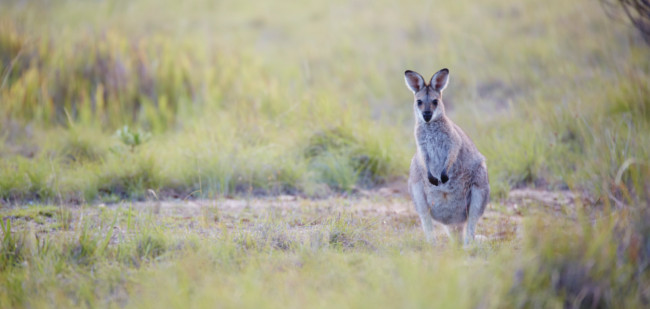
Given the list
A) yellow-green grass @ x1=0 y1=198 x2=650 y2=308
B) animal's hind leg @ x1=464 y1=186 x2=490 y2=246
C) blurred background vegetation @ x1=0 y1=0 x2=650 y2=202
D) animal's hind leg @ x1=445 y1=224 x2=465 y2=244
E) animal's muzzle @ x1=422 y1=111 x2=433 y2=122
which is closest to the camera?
yellow-green grass @ x1=0 y1=198 x2=650 y2=308

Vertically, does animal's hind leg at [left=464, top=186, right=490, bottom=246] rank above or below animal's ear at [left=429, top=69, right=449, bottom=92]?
below

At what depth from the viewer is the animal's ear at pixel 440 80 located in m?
4.38

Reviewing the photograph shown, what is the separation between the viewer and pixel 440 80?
4.45 m

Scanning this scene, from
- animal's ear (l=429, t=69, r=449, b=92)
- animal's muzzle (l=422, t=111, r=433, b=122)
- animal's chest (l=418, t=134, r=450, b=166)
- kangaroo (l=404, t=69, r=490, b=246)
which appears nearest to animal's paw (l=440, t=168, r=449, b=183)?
kangaroo (l=404, t=69, r=490, b=246)

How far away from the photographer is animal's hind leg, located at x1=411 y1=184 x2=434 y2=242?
4281 millimetres

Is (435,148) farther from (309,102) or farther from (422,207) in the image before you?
(309,102)

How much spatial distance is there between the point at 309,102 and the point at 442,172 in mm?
3139

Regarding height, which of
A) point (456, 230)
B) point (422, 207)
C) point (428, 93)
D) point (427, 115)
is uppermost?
point (428, 93)

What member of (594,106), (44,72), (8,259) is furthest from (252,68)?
(8,259)

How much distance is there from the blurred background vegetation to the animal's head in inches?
48.4

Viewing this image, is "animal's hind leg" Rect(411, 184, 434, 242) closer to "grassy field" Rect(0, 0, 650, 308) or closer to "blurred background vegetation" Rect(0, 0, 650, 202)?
"grassy field" Rect(0, 0, 650, 308)

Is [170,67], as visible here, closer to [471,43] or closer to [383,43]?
[383,43]

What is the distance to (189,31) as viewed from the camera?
12359 mm

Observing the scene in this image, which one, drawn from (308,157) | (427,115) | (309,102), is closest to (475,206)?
(427,115)
